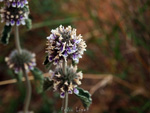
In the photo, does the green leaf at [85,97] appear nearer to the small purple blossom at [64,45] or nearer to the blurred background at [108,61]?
the small purple blossom at [64,45]

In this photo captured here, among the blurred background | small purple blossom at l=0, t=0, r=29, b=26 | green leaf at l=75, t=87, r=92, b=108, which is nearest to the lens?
green leaf at l=75, t=87, r=92, b=108

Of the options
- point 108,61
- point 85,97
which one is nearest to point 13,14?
point 85,97

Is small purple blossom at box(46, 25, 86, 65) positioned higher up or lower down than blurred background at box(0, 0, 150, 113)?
lower down

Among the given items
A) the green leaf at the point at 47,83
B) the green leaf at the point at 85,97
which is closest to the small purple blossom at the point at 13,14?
the green leaf at the point at 47,83

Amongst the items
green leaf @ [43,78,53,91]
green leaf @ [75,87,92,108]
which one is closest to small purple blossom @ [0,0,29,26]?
green leaf @ [43,78,53,91]

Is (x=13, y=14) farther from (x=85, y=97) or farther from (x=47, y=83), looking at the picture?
(x=85, y=97)

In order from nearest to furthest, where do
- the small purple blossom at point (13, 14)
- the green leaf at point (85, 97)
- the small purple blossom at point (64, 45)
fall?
1. the small purple blossom at point (64, 45)
2. the green leaf at point (85, 97)
3. the small purple blossom at point (13, 14)

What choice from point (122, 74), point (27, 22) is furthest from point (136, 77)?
point (27, 22)

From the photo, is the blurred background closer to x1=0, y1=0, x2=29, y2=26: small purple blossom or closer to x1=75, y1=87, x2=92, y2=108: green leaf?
x1=0, y1=0, x2=29, y2=26: small purple blossom

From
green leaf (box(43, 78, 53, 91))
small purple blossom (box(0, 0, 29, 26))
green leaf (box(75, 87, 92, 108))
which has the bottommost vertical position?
green leaf (box(75, 87, 92, 108))

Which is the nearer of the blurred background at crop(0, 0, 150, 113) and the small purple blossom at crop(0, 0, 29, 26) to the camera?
the small purple blossom at crop(0, 0, 29, 26)
